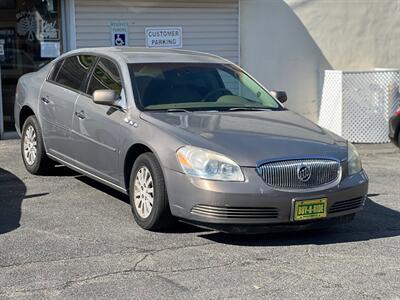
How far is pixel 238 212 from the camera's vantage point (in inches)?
213

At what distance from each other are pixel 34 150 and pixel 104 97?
2.19 m

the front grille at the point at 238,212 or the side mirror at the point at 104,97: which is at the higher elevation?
the side mirror at the point at 104,97

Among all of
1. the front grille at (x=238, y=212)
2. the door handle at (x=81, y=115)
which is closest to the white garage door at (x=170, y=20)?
the door handle at (x=81, y=115)

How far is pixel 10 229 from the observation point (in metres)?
6.06

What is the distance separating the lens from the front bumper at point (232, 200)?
536 centimetres

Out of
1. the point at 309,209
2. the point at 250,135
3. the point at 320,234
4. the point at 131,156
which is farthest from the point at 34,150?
the point at 309,209

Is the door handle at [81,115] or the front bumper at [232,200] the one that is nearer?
the front bumper at [232,200]

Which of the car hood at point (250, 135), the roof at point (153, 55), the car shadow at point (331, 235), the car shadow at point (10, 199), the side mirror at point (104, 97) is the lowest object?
the car shadow at point (331, 235)

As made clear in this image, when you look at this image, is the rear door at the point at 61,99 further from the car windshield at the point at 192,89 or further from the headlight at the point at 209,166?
the headlight at the point at 209,166

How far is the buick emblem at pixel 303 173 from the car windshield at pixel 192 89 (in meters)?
1.33

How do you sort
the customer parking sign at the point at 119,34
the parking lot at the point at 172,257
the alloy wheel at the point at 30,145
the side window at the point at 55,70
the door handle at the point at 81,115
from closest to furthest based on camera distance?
the parking lot at the point at 172,257 → the door handle at the point at 81,115 → the side window at the point at 55,70 → the alloy wheel at the point at 30,145 → the customer parking sign at the point at 119,34

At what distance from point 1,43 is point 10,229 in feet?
18.8

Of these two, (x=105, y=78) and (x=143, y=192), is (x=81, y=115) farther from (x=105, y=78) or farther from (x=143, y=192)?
(x=143, y=192)

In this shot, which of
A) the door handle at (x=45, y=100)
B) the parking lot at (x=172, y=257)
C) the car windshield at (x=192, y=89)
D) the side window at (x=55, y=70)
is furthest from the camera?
the side window at (x=55, y=70)
